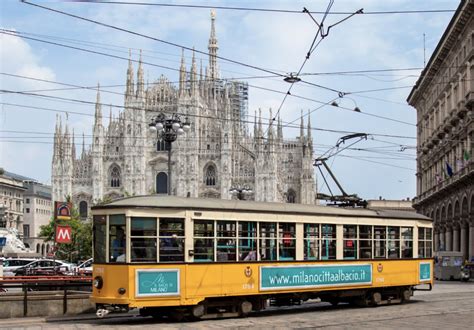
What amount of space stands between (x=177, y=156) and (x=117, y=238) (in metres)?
80.0

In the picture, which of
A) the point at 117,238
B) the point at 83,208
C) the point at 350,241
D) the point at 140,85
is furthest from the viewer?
the point at 83,208

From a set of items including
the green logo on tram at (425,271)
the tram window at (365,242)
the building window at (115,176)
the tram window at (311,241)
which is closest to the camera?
the tram window at (311,241)

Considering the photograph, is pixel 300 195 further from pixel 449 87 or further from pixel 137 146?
pixel 449 87

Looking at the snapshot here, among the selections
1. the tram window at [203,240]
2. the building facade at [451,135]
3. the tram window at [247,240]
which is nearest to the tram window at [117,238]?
the tram window at [203,240]

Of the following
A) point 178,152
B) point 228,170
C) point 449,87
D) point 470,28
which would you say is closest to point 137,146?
point 178,152

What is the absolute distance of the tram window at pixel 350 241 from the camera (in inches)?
684

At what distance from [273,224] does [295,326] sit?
8.83 feet

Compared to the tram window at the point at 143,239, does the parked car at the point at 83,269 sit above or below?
below

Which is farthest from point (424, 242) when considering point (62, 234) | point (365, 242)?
point (62, 234)

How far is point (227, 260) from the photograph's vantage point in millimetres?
15156

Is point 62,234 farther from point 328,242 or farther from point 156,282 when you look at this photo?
point 328,242

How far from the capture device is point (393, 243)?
18.7 meters

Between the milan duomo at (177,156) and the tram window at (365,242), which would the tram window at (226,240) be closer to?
the tram window at (365,242)

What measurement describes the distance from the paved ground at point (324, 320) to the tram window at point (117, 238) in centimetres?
130
